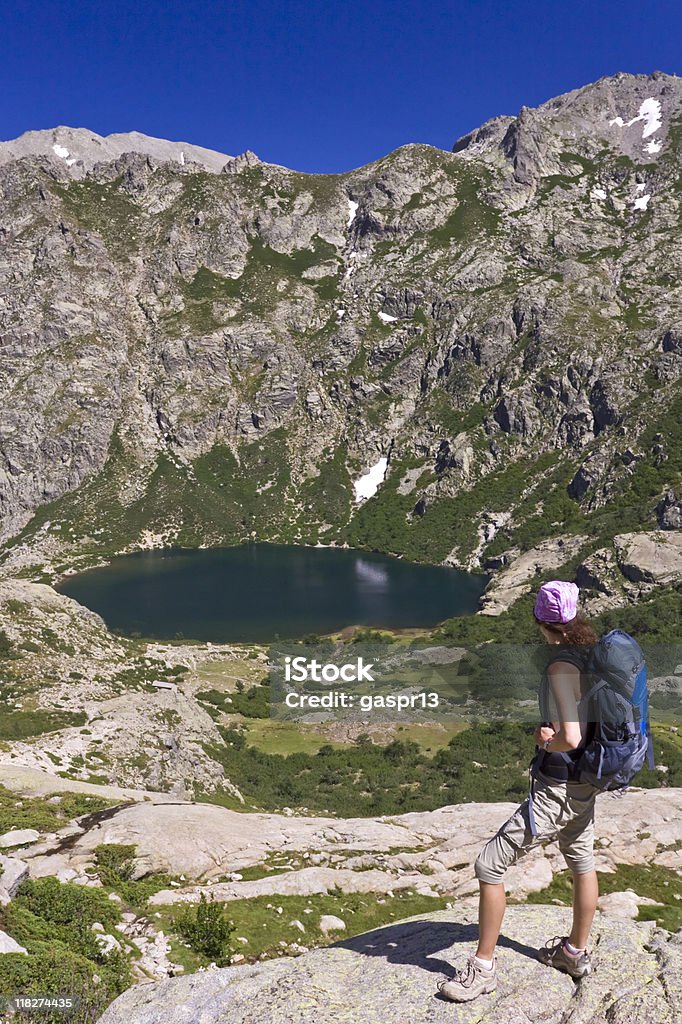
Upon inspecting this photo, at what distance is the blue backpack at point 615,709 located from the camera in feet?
22.0

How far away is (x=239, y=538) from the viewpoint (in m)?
198

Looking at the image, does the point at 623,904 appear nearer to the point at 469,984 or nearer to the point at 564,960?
the point at 564,960

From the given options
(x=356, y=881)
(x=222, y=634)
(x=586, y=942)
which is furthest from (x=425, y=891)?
(x=222, y=634)

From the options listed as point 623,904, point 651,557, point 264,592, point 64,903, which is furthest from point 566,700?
point 264,592

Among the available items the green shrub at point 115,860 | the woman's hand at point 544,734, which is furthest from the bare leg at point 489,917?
the green shrub at point 115,860

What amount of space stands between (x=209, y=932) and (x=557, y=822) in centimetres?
832

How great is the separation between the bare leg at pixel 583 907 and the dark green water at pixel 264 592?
3900 inches

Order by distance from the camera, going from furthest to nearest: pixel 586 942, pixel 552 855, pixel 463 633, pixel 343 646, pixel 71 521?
1. pixel 71 521
2. pixel 463 633
3. pixel 343 646
4. pixel 552 855
5. pixel 586 942

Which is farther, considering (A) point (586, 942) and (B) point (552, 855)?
(B) point (552, 855)

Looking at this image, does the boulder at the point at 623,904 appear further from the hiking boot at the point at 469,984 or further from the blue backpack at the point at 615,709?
the blue backpack at the point at 615,709

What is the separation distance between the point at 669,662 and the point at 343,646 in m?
42.7

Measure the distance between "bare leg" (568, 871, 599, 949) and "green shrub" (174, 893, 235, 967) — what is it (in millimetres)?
7464

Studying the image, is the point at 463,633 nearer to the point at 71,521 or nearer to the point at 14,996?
the point at 14,996

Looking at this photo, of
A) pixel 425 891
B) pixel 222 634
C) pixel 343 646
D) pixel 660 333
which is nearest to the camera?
pixel 425 891
